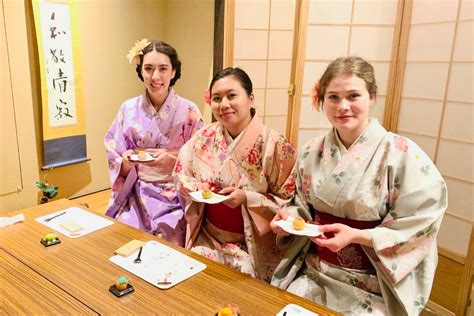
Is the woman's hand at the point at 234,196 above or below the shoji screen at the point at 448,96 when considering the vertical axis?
below

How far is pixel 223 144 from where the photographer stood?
1987mm

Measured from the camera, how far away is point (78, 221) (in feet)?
5.91

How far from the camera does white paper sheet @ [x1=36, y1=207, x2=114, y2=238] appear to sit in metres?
1.70

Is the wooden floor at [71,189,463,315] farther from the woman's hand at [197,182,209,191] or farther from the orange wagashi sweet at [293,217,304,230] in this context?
the orange wagashi sweet at [293,217,304,230]

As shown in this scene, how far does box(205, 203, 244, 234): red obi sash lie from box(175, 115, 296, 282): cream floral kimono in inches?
1.4

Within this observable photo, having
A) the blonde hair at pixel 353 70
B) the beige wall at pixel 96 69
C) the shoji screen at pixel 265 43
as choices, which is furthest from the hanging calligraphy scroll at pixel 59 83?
the blonde hair at pixel 353 70

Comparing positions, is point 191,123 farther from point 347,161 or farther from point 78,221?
point 347,161

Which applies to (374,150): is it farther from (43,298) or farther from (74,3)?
(74,3)

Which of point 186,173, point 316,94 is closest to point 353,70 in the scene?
point 316,94

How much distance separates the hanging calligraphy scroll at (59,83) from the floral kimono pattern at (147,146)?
1.34 meters

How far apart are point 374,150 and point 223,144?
0.79 m

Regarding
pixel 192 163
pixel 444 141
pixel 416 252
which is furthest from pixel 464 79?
pixel 192 163

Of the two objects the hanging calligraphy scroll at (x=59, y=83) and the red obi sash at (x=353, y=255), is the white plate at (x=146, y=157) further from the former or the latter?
the hanging calligraphy scroll at (x=59, y=83)

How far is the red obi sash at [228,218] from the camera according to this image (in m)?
1.92
